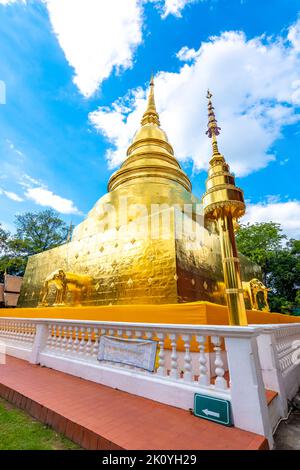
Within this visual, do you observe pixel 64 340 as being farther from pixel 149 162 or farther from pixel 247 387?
pixel 149 162

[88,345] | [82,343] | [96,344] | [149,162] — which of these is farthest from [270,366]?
[149,162]

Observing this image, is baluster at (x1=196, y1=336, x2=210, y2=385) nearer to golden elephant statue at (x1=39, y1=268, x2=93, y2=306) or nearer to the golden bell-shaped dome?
golden elephant statue at (x1=39, y1=268, x2=93, y2=306)

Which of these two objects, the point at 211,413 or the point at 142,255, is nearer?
the point at 211,413

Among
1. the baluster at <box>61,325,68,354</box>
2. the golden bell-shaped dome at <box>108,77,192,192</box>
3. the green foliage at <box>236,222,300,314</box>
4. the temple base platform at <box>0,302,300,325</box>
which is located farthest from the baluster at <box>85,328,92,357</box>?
the green foliage at <box>236,222,300,314</box>

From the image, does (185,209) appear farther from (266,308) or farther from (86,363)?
(86,363)

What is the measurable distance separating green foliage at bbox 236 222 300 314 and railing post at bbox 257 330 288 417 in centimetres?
1706

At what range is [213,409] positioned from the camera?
2508 millimetres

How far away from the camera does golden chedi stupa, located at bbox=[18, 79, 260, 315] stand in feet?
13.4

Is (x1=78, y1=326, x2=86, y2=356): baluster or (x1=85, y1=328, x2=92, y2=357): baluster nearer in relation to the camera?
(x1=85, y1=328, x2=92, y2=357): baluster

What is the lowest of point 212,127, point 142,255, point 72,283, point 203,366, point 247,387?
point 247,387

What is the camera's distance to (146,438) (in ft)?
6.92

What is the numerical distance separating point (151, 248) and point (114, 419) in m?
5.25

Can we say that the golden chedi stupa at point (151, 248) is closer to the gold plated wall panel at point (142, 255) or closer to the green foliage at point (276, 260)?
the gold plated wall panel at point (142, 255)

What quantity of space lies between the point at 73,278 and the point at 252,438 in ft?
26.3
